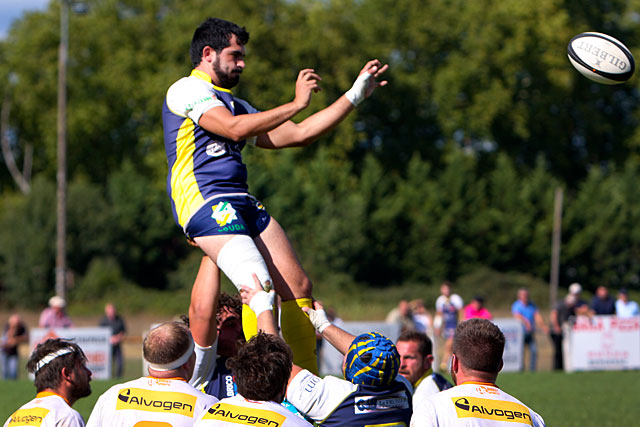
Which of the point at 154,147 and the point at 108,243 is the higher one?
the point at 154,147

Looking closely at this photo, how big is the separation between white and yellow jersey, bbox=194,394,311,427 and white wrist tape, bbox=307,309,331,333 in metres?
1.16

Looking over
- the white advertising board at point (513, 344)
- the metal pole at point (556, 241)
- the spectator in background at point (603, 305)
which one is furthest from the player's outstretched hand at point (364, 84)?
the metal pole at point (556, 241)

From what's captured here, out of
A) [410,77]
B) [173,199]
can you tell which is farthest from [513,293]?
[173,199]

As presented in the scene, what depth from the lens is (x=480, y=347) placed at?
4715mm

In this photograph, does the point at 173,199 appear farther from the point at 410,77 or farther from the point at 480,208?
the point at 410,77

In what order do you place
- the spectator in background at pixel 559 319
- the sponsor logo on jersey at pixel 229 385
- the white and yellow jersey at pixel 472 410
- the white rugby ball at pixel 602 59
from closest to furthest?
the white and yellow jersey at pixel 472 410 → the sponsor logo on jersey at pixel 229 385 → the white rugby ball at pixel 602 59 → the spectator in background at pixel 559 319

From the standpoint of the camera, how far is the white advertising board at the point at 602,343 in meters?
22.5

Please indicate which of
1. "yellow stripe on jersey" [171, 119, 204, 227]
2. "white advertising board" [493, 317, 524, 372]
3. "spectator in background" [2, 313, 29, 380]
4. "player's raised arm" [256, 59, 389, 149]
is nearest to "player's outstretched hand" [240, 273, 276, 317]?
"yellow stripe on jersey" [171, 119, 204, 227]

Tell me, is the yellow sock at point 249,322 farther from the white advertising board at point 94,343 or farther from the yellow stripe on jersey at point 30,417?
the white advertising board at point 94,343

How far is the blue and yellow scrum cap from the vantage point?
4754 mm

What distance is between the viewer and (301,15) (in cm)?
5284

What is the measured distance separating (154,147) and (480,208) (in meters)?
18.4

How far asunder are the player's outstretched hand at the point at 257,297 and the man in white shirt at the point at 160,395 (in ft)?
1.67

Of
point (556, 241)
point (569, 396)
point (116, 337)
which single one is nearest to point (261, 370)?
point (569, 396)
